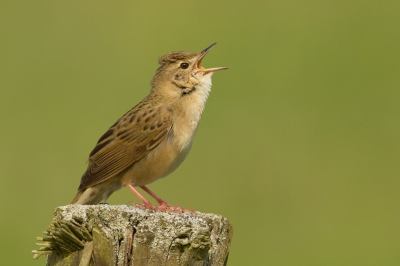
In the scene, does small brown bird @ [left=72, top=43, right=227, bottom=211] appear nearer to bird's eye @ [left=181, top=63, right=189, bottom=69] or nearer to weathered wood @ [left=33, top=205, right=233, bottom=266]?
bird's eye @ [left=181, top=63, right=189, bottom=69]

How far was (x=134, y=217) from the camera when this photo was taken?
3918 millimetres

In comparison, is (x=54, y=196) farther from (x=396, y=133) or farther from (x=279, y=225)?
(x=396, y=133)

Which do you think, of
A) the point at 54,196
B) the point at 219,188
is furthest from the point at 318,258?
the point at 54,196

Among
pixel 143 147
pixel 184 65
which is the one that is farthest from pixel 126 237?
pixel 184 65

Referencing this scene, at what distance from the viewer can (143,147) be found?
6.59m

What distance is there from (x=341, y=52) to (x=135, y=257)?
36.0 feet

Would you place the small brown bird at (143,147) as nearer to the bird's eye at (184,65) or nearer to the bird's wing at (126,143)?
the bird's wing at (126,143)

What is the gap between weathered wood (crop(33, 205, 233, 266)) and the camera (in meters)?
3.84

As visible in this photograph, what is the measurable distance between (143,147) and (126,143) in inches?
5.6

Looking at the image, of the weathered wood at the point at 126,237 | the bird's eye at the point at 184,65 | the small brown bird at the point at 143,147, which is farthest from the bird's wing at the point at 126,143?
the weathered wood at the point at 126,237

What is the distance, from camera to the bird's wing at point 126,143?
6.43 metres

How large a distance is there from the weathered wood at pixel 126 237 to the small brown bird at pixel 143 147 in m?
2.38

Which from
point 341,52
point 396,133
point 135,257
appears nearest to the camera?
point 135,257

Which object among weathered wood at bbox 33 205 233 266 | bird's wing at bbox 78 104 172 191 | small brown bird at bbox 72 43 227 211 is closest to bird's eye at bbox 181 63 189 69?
small brown bird at bbox 72 43 227 211
